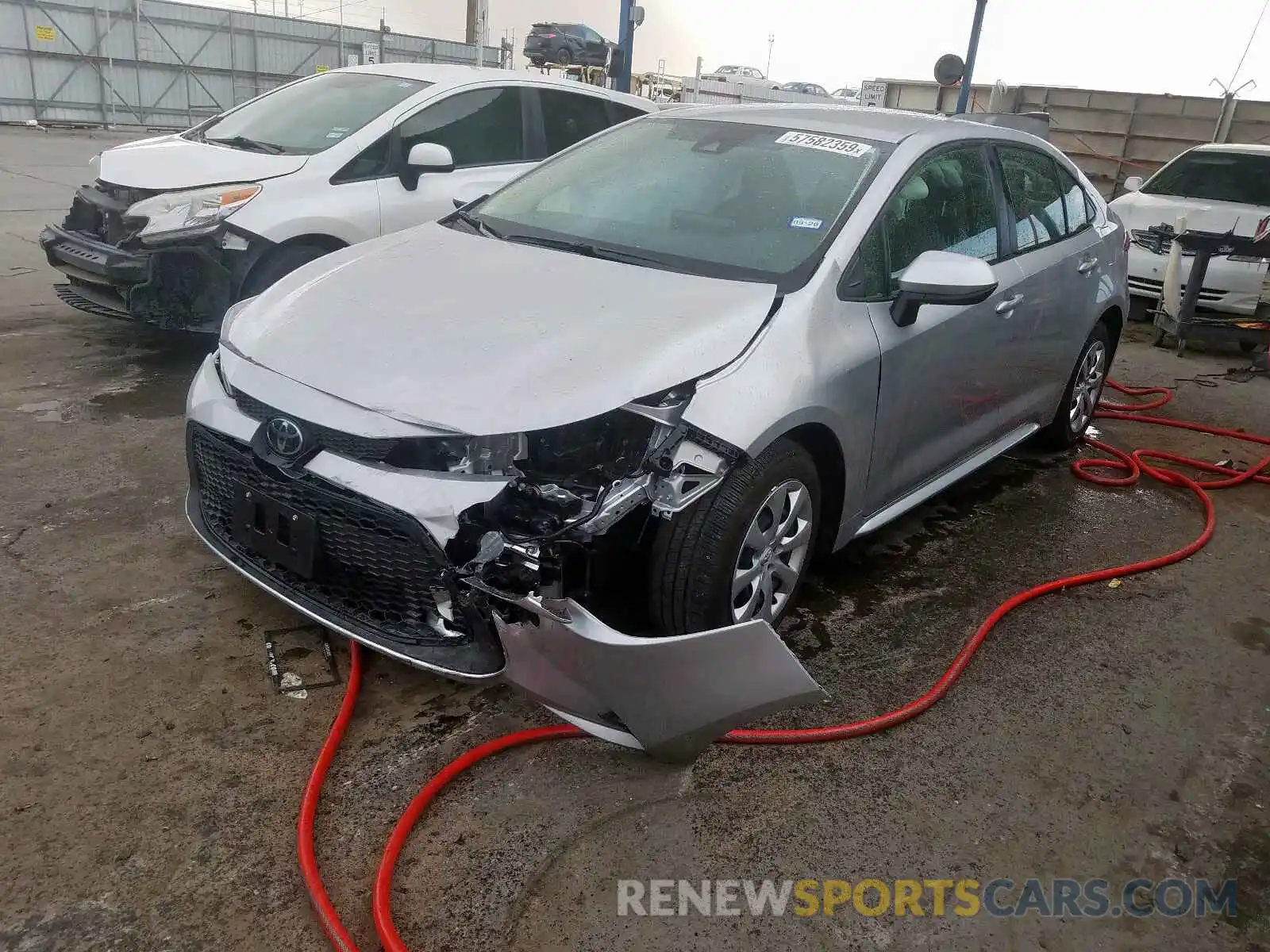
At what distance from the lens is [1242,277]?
24.2 feet

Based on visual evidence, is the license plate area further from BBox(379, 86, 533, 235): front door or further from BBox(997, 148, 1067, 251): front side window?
BBox(379, 86, 533, 235): front door

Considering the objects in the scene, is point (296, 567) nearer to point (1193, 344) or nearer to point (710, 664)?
point (710, 664)

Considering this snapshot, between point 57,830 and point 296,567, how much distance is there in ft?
2.50

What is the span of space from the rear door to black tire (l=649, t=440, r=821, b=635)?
1735 millimetres

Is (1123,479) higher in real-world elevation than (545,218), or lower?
lower

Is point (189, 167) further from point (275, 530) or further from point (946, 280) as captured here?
point (946, 280)

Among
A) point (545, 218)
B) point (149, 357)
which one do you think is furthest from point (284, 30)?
point (545, 218)

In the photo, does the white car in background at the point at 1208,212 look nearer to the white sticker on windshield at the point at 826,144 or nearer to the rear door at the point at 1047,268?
the rear door at the point at 1047,268

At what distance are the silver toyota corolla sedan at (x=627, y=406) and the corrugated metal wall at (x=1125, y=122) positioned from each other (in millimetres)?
12786

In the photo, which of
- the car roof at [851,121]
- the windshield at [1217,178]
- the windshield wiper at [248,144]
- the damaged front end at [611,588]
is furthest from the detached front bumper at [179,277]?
the windshield at [1217,178]

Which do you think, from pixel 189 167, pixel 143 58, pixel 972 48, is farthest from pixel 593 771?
pixel 143 58

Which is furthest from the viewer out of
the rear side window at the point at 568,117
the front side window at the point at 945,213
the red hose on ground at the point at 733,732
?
the rear side window at the point at 568,117

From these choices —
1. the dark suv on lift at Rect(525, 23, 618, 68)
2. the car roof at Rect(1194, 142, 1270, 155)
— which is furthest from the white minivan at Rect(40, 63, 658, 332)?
the dark suv on lift at Rect(525, 23, 618, 68)

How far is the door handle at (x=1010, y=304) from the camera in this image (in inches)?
142
